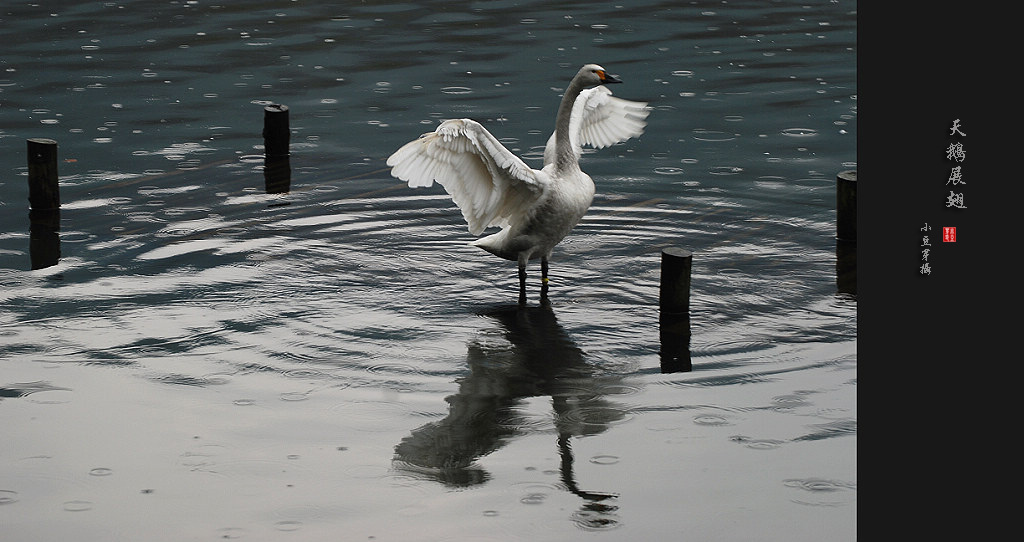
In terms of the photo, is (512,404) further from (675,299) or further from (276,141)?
(276,141)

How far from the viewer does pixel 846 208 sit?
49.2ft

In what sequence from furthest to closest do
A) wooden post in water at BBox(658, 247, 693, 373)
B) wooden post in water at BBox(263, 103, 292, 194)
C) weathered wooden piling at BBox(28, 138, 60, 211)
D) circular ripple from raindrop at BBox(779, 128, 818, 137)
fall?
circular ripple from raindrop at BBox(779, 128, 818, 137)
wooden post in water at BBox(263, 103, 292, 194)
weathered wooden piling at BBox(28, 138, 60, 211)
wooden post in water at BBox(658, 247, 693, 373)

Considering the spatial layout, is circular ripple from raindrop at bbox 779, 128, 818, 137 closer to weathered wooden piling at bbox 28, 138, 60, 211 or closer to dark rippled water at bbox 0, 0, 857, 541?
dark rippled water at bbox 0, 0, 857, 541

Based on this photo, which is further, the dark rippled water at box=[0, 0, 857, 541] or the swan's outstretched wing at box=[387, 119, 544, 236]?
the swan's outstretched wing at box=[387, 119, 544, 236]

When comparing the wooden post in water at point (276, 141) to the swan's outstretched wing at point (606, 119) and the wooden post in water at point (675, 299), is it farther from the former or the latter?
the wooden post in water at point (675, 299)

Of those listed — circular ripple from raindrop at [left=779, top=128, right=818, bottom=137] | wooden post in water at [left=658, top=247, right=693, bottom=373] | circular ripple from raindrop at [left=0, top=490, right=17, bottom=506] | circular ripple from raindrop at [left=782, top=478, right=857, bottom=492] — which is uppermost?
circular ripple from raindrop at [left=779, top=128, right=818, bottom=137]

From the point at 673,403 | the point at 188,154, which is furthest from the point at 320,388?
the point at 188,154

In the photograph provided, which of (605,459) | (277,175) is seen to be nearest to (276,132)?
(277,175)

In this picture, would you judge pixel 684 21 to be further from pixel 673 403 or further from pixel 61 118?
pixel 673 403

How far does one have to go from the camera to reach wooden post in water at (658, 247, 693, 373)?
12.2m

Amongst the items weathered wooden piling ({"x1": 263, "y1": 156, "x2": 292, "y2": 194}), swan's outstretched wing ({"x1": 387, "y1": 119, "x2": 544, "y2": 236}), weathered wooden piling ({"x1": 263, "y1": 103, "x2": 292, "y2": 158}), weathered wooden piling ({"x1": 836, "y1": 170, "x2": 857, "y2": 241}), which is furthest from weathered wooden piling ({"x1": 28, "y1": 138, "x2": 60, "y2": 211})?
weathered wooden piling ({"x1": 836, "y1": 170, "x2": 857, "y2": 241})

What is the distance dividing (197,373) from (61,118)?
36.2 ft

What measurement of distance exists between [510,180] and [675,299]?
74.0 inches

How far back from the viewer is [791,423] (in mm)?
10391
